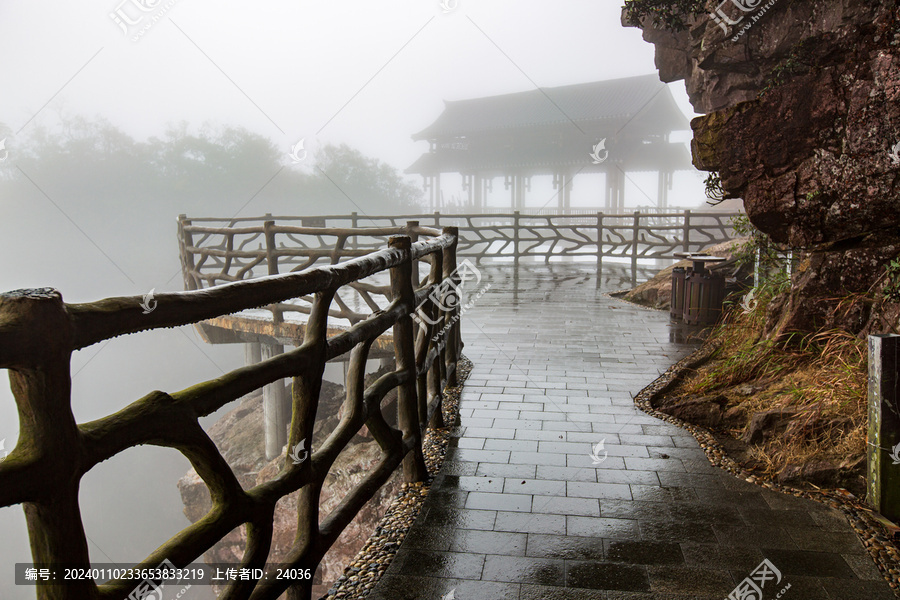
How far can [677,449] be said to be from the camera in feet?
10.3

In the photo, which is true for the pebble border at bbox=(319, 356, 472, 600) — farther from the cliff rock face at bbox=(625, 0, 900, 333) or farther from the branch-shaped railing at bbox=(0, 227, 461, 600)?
the cliff rock face at bbox=(625, 0, 900, 333)

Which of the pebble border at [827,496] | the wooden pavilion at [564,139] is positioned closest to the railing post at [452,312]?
the pebble border at [827,496]

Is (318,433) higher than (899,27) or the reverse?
the reverse

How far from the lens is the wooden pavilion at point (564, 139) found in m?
23.2

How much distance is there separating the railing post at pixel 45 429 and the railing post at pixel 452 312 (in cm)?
292

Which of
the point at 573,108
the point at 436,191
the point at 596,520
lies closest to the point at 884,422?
the point at 596,520

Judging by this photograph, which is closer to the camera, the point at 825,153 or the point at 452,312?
the point at 825,153

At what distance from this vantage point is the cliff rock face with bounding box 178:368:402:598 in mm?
5877

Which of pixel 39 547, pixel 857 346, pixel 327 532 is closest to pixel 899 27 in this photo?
pixel 857 346

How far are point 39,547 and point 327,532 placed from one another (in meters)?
1.10

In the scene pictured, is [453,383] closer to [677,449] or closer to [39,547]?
[677,449]

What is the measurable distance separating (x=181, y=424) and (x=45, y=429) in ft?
0.98

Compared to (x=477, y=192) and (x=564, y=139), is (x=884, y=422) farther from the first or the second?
(x=477, y=192)

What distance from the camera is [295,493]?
8094 millimetres
